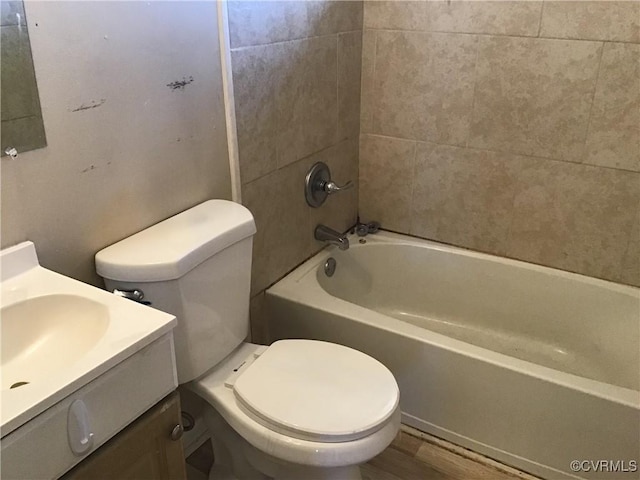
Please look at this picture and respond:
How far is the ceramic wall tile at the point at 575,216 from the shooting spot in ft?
6.64

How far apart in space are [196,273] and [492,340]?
4.48 feet

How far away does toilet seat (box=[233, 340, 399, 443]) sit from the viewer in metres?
1.41

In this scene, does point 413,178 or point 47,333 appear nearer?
point 47,333

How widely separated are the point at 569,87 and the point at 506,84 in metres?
0.21

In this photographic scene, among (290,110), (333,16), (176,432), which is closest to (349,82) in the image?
(333,16)

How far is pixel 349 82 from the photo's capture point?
7.43 ft

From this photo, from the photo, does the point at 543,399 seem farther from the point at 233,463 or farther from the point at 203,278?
the point at 203,278

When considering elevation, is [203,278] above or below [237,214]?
below

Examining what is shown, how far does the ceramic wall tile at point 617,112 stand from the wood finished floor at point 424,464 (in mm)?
1070

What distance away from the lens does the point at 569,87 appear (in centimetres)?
197

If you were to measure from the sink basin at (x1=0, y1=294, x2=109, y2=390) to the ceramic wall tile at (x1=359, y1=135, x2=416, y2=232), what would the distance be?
149 cm

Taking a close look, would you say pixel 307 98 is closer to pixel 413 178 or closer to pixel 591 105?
pixel 413 178

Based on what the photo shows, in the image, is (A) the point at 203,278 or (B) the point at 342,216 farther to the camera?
(B) the point at 342,216

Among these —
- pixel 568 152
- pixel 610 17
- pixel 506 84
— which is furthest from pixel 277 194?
pixel 610 17
